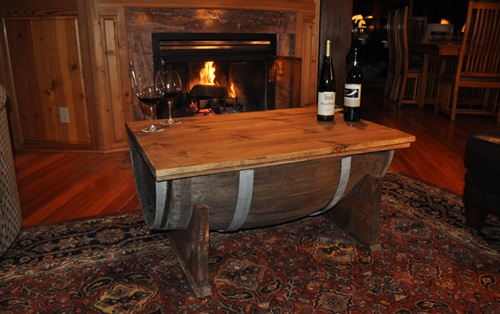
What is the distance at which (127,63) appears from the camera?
3.11 meters

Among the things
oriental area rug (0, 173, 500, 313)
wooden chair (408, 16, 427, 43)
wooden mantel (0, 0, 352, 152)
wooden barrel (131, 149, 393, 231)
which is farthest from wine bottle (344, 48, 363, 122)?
wooden chair (408, 16, 427, 43)

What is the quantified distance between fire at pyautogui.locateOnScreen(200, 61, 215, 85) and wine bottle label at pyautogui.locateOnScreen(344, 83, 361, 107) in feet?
6.64

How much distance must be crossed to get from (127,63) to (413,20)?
5016mm

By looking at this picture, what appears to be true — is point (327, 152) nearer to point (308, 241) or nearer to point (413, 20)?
point (308, 241)

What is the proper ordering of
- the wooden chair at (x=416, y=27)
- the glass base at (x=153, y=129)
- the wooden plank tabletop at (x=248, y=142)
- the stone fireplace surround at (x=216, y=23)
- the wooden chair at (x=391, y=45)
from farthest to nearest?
the wooden chair at (x=416, y=27)
the wooden chair at (x=391, y=45)
the stone fireplace surround at (x=216, y=23)
the glass base at (x=153, y=129)
the wooden plank tabletop at (x=248, y=142)

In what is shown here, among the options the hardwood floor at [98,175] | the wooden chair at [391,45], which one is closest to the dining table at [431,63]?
the wooden chair at [391,45]

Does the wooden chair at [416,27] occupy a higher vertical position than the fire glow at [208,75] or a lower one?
higher

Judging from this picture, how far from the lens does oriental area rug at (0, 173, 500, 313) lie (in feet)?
4.68

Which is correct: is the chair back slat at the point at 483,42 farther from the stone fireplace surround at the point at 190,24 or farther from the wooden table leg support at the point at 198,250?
the wooden table leg support at the point at 198,250

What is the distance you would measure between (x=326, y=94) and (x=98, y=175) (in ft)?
5.48

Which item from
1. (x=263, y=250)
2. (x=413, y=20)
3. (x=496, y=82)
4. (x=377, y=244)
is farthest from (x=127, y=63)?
(x=413, y=20)

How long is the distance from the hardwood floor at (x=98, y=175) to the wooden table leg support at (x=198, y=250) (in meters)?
0.77

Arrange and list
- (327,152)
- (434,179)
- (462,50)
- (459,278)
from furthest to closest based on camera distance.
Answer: (462,50) < (434,179) < (459,278) < (327,152)

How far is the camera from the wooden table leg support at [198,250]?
1418 mm
